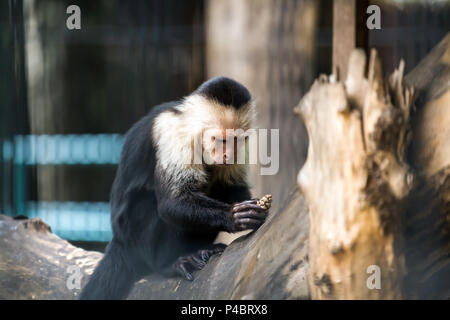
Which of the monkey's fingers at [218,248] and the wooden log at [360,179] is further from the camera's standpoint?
the monkey's fingers at [218,248]

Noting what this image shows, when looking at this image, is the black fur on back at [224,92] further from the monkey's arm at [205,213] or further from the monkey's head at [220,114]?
the monkey's arm at [205,213]

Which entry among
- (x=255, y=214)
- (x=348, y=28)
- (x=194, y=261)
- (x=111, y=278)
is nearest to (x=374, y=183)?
(x=348, y=28)

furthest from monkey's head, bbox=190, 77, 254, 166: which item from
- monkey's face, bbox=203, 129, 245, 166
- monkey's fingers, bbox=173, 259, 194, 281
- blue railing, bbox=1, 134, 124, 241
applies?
blue railing, bbox=1, 134, 124, 241

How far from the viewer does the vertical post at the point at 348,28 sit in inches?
62.9

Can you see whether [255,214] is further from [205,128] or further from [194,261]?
[205,128]

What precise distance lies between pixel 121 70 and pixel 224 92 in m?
2.21

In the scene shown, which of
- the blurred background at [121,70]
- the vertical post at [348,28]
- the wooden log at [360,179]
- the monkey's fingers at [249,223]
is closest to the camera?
the wooden log at [360,179]

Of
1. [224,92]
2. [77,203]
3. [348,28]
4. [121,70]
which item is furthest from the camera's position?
[77,203]

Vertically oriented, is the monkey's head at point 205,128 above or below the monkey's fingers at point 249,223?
above

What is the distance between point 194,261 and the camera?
2.06m

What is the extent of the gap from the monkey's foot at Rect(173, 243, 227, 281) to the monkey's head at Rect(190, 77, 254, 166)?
349 mm

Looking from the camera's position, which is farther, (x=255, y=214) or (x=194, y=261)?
(x=194, y=261)

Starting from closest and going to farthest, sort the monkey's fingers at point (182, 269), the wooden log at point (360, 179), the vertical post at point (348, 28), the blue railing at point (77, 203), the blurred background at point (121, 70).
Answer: the wooden log at point (360, 179)
the vertical post at point (348, 28)
the monkey's fingers at point (182, 269)
the blurred background at point (121, 70)
the blue railing at point (77, 203)

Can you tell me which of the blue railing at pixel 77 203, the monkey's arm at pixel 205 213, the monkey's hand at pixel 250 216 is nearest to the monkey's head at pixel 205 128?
the monkey's arm at pixel 205 213
